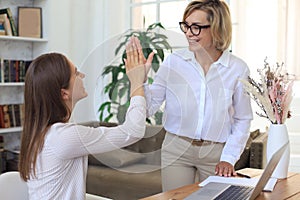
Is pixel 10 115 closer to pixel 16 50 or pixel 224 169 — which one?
pixel 16 50

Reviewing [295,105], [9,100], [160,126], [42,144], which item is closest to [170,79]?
[160,126]

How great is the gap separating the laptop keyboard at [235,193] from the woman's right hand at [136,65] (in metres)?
0.41

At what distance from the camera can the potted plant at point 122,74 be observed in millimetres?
1298

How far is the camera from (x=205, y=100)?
1.73 m

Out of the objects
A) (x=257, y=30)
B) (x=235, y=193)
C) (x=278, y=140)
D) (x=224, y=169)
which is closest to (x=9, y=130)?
(x=257, y=30)

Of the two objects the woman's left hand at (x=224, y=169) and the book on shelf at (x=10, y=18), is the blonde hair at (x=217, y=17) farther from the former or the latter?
the book on shelf at (x=10, y=18)

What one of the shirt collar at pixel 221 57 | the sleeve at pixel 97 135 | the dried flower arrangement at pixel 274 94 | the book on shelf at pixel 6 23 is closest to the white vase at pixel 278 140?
the dried flower arrangement at pixel 274 94

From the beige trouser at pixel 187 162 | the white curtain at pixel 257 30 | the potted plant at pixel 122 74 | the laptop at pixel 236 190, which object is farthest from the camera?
the white curtain at pixel 257 30

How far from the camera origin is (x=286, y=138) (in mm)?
1755

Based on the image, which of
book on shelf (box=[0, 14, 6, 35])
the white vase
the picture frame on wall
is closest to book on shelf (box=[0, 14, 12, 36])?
book on shelf (box=[0, 14, 6, 35])

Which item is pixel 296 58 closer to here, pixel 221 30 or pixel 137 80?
pixel 221 30

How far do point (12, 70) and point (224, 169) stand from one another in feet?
10.1

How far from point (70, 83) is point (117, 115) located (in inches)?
8.9

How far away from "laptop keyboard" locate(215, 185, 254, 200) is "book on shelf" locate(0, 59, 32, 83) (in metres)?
3.18
